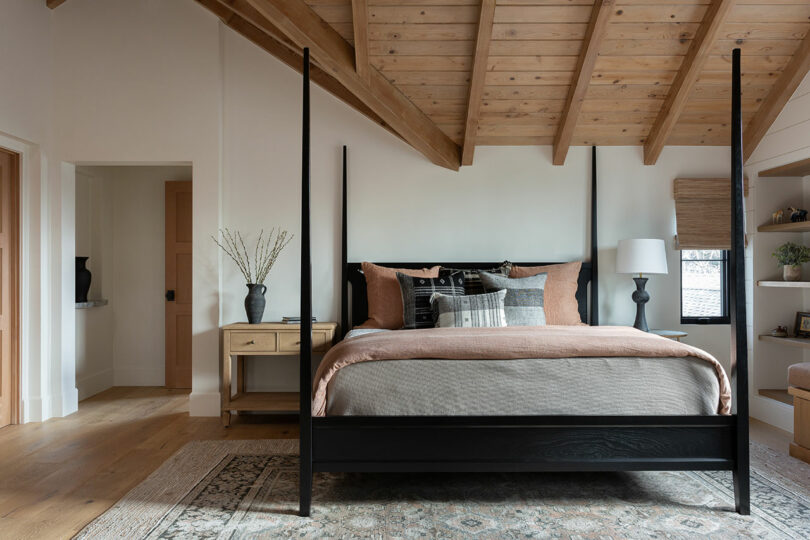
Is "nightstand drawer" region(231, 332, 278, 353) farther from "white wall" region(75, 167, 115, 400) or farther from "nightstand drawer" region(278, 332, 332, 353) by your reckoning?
"white wall" region(75, 167, 115, 400)

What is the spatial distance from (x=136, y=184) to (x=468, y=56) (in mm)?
3387

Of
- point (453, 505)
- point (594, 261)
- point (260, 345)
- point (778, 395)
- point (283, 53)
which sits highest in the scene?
point (283, 53)

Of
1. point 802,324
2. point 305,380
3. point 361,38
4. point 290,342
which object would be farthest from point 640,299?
point 305,380

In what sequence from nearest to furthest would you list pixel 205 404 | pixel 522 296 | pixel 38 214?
pixel 522 296
pixel 38 214
pixel 205 404

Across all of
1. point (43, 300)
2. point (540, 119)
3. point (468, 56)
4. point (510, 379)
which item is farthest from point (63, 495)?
point (540, 119)

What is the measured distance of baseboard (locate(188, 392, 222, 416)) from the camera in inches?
164

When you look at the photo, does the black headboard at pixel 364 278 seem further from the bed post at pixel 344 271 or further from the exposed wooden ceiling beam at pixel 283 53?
the exposed wooden ceiling beam at pixel 283 53

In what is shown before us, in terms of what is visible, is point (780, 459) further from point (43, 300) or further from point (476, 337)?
point (43, 300)

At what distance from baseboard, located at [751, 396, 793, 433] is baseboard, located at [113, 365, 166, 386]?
192 inches

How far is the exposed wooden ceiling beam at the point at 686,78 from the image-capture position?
3297 mm

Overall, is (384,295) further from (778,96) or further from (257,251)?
(778,96)

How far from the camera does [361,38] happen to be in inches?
132

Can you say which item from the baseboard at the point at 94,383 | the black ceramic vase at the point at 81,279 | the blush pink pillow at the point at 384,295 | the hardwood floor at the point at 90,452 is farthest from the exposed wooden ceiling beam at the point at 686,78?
the baseboard at the point at 94,383

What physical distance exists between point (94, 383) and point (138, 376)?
40 centimetres
